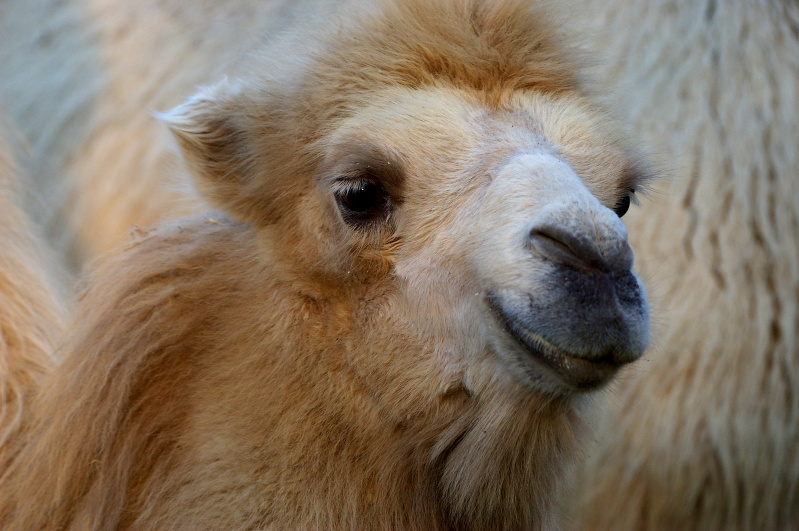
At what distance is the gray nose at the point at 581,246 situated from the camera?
2080mm

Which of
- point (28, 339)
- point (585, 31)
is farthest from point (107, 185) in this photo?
point (585, 31)

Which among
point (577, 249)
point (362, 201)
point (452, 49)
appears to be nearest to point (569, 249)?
point (577, 249)

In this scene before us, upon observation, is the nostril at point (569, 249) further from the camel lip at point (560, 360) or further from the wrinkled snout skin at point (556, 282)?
the camel lip at point (560, 360)

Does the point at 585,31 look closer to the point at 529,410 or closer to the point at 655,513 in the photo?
the point at 529,410

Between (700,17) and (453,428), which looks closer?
(453,428)

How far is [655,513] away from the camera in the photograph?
4438mm

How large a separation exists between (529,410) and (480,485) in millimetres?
275

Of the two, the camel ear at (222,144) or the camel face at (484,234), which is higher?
the camel face at (484,234)

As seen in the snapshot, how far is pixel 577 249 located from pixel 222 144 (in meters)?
1.39

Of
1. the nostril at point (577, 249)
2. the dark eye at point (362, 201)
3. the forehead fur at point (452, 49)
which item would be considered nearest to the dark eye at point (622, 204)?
the forehead fur at point (452, 49)

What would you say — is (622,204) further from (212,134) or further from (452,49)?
(212,134)

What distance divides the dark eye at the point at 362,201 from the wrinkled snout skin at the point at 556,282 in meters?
0.36

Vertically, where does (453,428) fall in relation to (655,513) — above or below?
above

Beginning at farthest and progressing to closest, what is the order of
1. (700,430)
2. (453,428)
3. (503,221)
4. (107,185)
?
(107,185) → (700,430) → (453,428) → (503,221)
